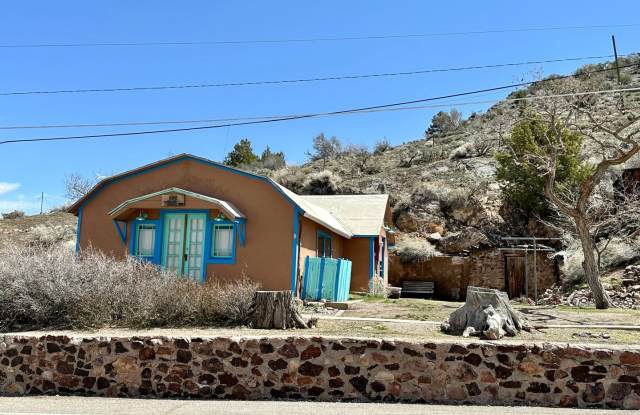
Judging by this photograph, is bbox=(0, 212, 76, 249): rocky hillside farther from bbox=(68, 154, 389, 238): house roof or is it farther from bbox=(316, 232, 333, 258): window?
bbox=(316, 232, 333, 258): window

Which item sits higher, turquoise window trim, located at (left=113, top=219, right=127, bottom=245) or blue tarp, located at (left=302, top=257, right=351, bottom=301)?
turquoise window trim, located at (left=113, top=219, right=127, bottom=245)

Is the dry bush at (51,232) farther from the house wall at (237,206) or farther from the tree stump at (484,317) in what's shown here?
the tree stump at (484,317)

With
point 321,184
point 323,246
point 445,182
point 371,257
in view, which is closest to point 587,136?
point 371,257

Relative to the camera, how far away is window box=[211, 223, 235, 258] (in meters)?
15.8

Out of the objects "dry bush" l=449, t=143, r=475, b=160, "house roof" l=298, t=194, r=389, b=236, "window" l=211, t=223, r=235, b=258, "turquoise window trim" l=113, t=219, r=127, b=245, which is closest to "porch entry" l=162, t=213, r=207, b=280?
"window" l=211, t=223, r=235, b=258

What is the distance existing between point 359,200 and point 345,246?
3309mm

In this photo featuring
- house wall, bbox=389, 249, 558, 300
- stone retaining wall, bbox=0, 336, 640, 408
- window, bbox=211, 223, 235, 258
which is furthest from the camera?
house wall, bbox=389, 249, 558, 300

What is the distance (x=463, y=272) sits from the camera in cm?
2852

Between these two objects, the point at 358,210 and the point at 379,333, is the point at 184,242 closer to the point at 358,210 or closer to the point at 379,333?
the point at 379,333

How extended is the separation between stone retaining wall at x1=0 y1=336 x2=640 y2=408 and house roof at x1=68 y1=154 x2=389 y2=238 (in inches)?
289

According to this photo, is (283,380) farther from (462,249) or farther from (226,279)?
(462,249)

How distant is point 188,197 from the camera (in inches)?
613

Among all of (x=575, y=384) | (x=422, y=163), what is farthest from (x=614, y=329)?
(x=422, y=163)

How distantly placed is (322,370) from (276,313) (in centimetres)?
191
